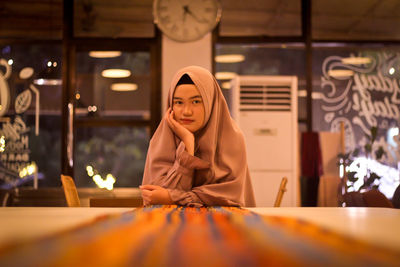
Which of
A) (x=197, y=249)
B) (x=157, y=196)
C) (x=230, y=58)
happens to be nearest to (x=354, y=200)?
(x=157, y=196)

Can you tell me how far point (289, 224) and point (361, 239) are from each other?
14 cm

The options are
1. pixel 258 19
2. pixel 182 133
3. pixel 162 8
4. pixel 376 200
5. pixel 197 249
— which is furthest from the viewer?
pixel 258 19

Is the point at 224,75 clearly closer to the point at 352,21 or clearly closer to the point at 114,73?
the point at 114,73

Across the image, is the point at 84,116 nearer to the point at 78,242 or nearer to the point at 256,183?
the point at 256,183

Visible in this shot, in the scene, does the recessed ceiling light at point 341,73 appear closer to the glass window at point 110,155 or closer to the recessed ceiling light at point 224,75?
the recessed ceiling light at point 224,75

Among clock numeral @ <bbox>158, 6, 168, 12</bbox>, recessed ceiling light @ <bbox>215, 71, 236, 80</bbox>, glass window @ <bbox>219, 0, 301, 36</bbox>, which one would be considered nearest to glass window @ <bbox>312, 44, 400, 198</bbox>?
glass window @ <bbox>219, 0, 301, 36</bbox>

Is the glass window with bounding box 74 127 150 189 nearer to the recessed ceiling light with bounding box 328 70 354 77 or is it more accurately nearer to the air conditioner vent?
the air conditioner vent

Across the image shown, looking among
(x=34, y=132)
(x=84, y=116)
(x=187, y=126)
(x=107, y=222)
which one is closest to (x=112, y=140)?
(x=84, y=116)

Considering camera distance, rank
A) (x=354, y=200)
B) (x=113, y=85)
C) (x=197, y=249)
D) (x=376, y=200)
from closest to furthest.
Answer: (x=197, y=249)
(x=376, y=200)
(x=354, y=200)
(x=113, y=85)

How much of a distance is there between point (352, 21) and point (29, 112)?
351 cm

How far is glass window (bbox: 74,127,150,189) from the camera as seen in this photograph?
5.14 metres

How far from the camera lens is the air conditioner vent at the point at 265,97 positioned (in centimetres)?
471

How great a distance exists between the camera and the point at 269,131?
4.72 m

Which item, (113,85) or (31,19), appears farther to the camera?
(31,19)
